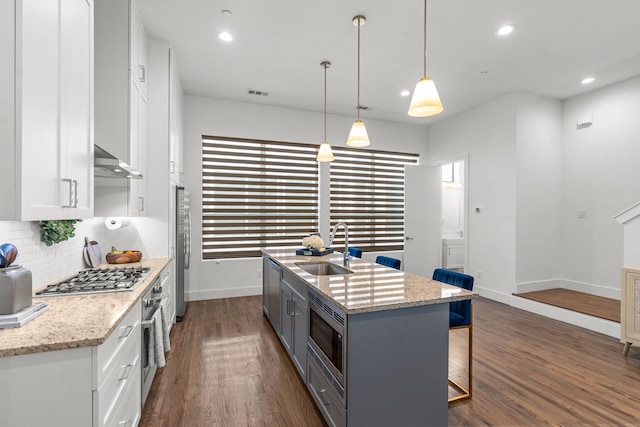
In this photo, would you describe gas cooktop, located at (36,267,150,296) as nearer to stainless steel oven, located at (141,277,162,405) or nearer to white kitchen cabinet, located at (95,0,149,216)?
stainless steel oven, located at (141,277,162,405)

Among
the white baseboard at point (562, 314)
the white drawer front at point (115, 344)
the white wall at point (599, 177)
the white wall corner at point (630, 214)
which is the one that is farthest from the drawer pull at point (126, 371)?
the white wall at point (599, 177)

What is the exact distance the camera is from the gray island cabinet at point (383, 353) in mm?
1673

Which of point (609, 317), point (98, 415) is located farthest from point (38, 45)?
point (609, 317)

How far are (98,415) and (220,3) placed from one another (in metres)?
3.02

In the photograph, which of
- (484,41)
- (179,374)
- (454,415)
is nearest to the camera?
(454,415)

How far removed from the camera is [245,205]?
512cm

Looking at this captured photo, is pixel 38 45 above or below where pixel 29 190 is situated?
above

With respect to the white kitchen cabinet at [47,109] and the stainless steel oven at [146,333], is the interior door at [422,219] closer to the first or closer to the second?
the stainless steel oven at [146,333]

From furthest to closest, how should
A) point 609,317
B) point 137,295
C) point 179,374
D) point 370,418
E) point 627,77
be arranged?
1. point 627,77
2. point 609,317
3. point 179,374
4. point 137,295
5. point 370,418

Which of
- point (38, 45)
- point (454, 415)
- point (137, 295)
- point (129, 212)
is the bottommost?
point (454, 415)

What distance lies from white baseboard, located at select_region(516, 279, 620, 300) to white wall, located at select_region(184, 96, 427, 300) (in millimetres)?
3273

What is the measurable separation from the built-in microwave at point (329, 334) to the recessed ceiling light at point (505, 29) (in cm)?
314

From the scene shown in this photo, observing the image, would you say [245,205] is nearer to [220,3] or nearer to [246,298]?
[246,298]

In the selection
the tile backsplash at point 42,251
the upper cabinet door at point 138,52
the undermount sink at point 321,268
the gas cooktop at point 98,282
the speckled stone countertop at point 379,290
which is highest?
the upper cabinet door at point 138,52
